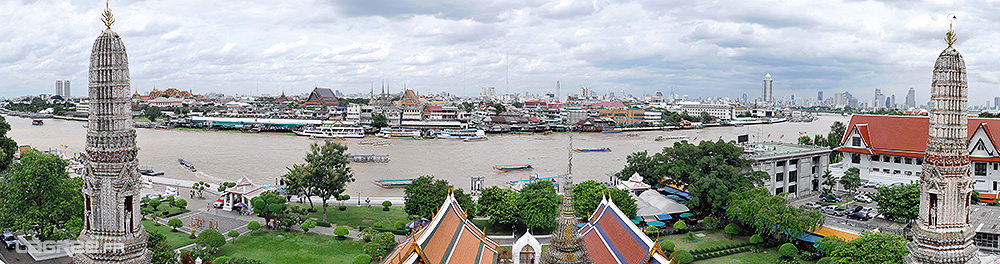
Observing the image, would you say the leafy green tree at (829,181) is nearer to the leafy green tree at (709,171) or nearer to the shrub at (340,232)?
the leafy green tree at (709,171)

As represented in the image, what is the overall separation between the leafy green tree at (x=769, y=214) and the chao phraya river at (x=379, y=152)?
1453 centimetres

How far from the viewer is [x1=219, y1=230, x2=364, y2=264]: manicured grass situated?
1590cm

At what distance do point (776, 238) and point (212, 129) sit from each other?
70710 mm

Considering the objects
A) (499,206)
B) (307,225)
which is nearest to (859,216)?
(499,206)

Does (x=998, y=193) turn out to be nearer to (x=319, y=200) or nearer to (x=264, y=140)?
(x=319, y=200)

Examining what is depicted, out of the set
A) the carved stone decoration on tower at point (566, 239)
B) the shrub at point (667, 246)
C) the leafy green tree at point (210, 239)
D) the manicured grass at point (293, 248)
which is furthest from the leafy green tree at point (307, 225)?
the carved stone decoration on tower at point (566, 239)

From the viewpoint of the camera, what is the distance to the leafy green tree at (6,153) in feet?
76.7

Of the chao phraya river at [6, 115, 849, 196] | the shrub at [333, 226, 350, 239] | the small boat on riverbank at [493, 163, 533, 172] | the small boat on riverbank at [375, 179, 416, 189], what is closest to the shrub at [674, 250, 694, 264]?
the shrub at [333, 226, 350, 239]

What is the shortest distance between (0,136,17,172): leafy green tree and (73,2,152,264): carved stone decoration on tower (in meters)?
A: 18.6

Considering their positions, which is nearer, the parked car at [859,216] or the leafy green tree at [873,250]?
the leafy green tree at [873,250]

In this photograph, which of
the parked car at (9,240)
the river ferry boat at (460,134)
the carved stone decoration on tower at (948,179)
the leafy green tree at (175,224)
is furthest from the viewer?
the river ferry boat at (460,134)

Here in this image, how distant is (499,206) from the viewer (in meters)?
19.1

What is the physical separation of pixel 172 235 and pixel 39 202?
3792mm

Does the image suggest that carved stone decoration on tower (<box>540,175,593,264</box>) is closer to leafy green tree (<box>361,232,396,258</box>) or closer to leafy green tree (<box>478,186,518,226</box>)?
leafy green tree (<box>361,232,396,258</box>)
